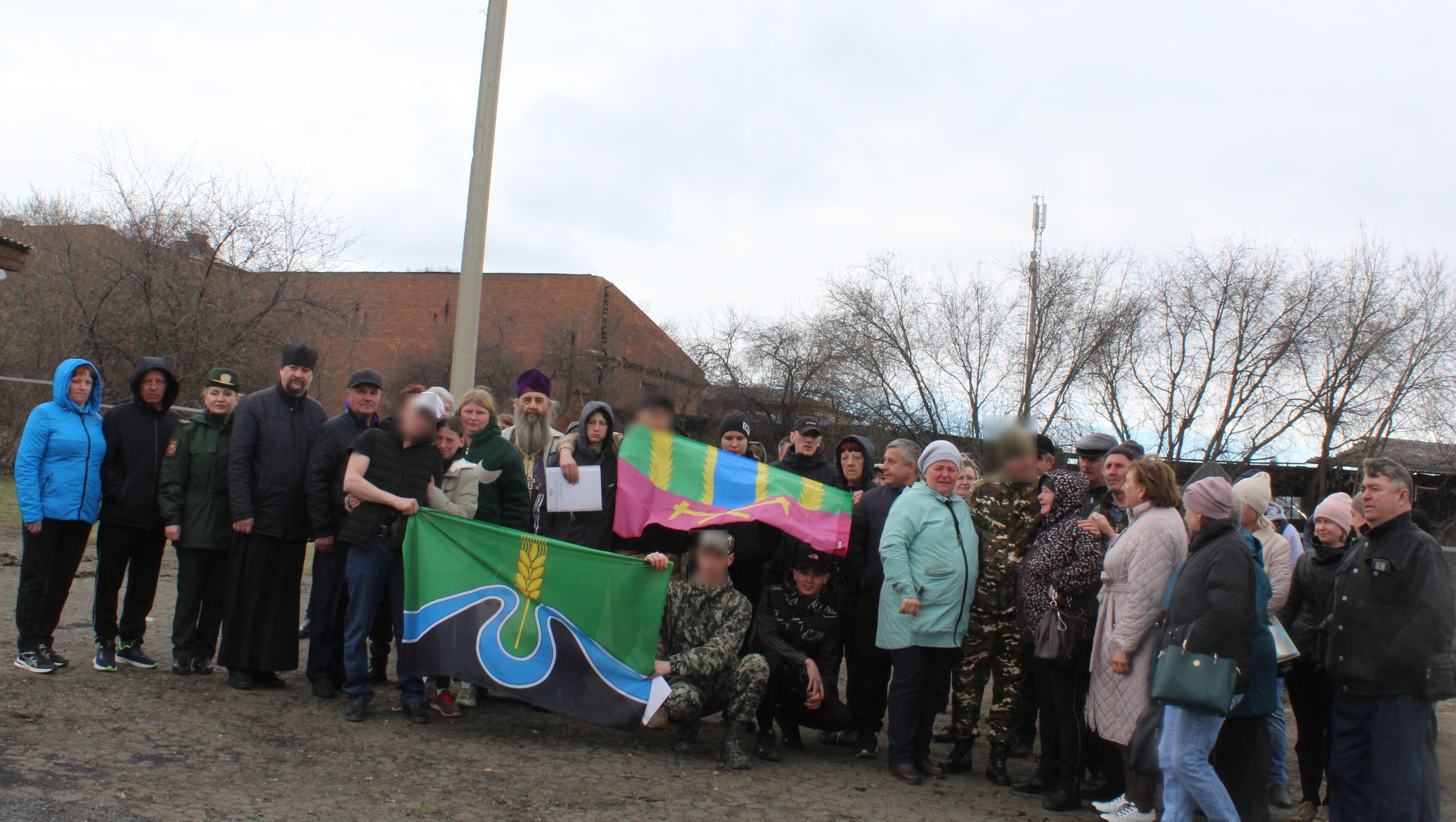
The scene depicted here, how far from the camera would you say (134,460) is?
6523 millimetres

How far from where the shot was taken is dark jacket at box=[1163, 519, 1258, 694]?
4414 millimetres

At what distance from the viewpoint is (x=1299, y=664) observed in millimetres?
5949

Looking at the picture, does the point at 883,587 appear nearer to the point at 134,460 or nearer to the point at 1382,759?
the point at 1382,759

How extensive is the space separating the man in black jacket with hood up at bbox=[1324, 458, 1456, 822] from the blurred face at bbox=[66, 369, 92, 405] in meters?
7.55

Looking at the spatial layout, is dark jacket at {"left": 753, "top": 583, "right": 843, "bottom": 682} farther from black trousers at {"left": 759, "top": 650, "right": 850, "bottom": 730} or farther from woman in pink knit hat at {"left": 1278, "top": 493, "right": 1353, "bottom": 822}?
woman in pink knit hat at {"left": 1278, "top": 493, "right": 1353, "bottom": 822}

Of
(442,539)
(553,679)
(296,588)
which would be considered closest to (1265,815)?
(553,679)

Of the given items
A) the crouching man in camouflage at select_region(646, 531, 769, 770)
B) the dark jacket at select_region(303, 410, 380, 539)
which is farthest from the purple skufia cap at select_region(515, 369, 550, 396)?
the crouching man in camouflage at select_region(646, 531, 769, 770)

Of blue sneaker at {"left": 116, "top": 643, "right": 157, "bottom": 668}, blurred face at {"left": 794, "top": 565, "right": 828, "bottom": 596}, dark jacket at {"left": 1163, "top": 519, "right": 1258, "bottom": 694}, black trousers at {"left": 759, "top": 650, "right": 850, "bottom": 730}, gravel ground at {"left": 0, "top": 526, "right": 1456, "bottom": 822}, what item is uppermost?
dark jacket at {"left": 1163, "top": 519, "right": 1258, "bottom": 694}

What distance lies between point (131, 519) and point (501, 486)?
2.49m

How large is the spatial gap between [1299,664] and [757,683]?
3.35 meters

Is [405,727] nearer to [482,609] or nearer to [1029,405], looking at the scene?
[482,609]

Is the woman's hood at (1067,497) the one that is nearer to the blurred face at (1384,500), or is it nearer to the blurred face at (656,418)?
the blurred face at (1384,500)

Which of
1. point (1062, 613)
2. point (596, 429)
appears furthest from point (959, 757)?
point (596, 429)

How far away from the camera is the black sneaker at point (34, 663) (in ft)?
20.0
